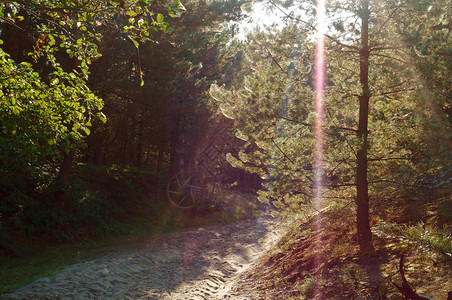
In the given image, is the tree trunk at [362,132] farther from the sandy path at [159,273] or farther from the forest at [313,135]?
the sandy path at [159,273]

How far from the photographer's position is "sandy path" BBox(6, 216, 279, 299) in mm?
8562

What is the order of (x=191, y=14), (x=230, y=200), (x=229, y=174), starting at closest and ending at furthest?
(x=191, y=14) < (x=230, y=200) < (x=229, y=174)

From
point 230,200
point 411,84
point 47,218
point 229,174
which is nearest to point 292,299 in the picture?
point 411,84

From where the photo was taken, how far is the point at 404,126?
7.99 metres

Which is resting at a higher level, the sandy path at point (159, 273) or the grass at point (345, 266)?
the grass at point (345, 266)

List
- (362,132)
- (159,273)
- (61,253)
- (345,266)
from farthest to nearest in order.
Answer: (61,253) < (159,273) < (362,132) < (345,266)

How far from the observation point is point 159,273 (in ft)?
35.8

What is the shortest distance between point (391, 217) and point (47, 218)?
11.6m

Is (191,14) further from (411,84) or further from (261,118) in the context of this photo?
(411,84)

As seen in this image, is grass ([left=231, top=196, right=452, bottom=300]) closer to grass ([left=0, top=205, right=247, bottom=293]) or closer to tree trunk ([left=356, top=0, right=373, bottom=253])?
tree trunk ([left=356, top=0, right=373, bottom=253])

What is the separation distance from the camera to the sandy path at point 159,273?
8.56 metres

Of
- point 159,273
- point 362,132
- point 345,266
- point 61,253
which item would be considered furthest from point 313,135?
point 61,253

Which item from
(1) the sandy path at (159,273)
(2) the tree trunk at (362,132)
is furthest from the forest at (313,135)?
(1) the sandy path at (159,273)

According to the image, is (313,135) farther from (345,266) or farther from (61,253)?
(61,253)
